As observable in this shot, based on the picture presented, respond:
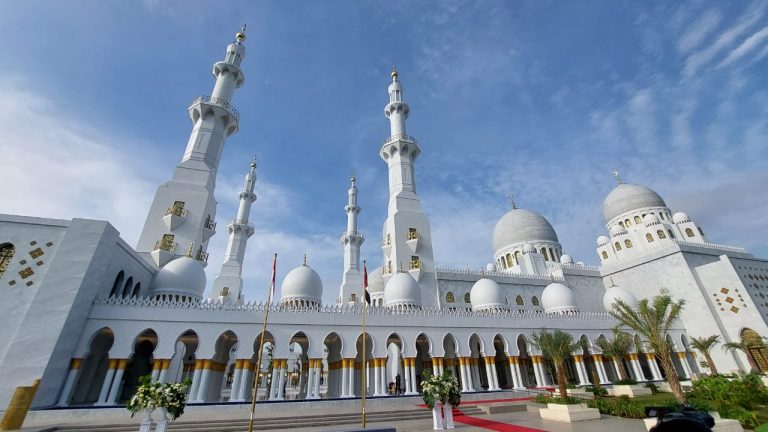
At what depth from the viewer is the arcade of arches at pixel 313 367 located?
53.5 ft

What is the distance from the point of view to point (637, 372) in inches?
1001

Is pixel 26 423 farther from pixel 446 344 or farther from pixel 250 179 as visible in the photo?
pixel 250 179

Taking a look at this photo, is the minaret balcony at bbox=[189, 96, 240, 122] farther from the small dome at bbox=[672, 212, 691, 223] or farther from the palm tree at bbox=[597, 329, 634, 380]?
the small dome at bbox=[672, 212, 691, 223]

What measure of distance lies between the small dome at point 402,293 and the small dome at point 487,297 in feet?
17.9

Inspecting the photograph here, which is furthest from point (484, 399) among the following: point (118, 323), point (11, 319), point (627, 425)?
point (11, 319)

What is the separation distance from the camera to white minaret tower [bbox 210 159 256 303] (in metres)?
32.4

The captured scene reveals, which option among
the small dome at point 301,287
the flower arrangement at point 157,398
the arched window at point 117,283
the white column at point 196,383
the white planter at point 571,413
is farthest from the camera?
the small dome at point 301,287

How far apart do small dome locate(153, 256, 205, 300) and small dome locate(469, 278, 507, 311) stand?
19.2 m

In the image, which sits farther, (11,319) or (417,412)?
(417,412)

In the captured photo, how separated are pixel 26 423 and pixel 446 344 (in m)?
20.6

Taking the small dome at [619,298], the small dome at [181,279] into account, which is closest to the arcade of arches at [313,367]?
the small dome at [181,279]

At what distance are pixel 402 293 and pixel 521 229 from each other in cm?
2323

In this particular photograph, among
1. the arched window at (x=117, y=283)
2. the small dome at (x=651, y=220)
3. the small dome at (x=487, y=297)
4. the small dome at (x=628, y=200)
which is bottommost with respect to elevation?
the arched window at (x=117, y=283)

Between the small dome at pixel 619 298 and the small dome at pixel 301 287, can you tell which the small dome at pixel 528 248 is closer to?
the small dome at pixel 619 298
